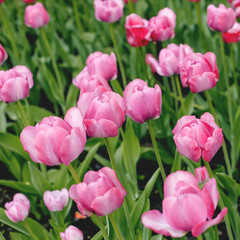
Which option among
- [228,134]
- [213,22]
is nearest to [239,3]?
[213,22]

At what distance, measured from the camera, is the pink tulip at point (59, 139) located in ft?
2.96

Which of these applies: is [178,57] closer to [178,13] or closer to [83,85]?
[83,85]

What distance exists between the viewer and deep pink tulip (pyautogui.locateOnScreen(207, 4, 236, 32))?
5.33 feet

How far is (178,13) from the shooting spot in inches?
126

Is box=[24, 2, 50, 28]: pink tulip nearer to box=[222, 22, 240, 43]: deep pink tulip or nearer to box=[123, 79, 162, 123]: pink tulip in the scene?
box=[222, 22, 240, 43]: deep pink tulip

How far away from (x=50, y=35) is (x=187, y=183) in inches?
104

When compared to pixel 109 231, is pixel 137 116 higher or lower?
higher

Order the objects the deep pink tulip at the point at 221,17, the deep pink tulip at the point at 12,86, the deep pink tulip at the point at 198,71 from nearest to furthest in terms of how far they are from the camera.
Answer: the deep pink tulip at the point at 198,71
the deep pink tulip at the point at 12,86
the deep pink tulip at the point at 221,17

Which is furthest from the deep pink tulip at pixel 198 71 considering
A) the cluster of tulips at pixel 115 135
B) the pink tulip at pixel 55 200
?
the pink tulip at pixel 55 200

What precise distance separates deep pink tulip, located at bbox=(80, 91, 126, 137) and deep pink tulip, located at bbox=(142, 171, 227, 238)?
0.22m

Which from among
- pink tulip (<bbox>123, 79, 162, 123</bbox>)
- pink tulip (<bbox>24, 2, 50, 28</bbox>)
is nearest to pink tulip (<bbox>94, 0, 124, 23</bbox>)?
pink tulip (<bbox>24, 2, 50, 28</bbox>)

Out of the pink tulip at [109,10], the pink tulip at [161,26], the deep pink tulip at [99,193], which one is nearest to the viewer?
the deep pink tulip at [99,193]

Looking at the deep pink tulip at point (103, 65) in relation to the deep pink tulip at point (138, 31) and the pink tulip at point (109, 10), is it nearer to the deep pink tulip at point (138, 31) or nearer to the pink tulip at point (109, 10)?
the deep pink tulip at point (138, 31)

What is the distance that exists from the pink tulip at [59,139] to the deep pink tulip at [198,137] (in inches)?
8.1
